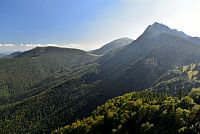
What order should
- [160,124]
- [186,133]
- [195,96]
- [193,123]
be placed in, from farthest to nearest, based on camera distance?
[195,96] < [160,124] < [193,123] < [186,133]

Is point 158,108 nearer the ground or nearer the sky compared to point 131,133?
nearer the sky

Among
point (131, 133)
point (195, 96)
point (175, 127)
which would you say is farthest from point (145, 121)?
point (195, 96)

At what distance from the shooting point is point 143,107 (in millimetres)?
198625

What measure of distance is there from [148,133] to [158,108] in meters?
31.0

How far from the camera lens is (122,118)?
654 ft

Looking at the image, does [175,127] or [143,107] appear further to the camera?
[143,107]

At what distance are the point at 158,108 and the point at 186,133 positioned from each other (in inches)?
1668

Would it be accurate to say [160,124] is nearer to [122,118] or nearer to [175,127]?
[175,127]

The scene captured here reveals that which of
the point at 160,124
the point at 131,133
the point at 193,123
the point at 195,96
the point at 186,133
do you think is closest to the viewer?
the point at 186,133

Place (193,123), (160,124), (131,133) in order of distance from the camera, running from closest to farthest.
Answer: (193,123)
(160,124)
(131,133)

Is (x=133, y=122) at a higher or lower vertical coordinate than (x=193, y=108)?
lower

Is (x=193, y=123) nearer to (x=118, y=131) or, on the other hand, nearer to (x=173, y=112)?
(x=173, y=112)

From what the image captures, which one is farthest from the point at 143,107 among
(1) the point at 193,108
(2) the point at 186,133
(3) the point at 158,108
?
(2) the point at 186,133

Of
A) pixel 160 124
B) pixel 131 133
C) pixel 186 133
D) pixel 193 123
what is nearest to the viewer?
pixel 186 133
